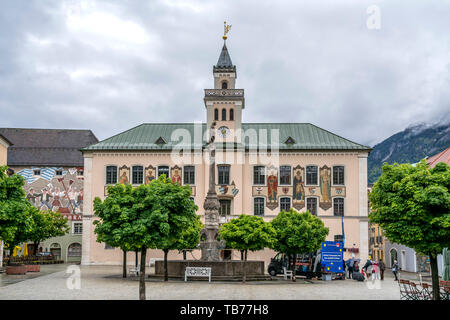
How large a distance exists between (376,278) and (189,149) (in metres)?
24.2

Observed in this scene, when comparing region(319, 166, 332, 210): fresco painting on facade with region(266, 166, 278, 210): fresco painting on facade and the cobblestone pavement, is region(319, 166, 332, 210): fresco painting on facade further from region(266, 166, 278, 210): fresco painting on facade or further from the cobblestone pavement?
the cobblestone pavement

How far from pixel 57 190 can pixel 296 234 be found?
38.6 meters

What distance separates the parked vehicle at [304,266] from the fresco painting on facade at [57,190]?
1294 inches

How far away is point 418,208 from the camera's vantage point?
55.2ft

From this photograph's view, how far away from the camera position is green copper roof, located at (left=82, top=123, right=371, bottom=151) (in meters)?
51.8

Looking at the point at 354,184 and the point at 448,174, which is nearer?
the point at 448,174

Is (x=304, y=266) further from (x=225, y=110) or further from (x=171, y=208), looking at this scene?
(x=225, y=110)

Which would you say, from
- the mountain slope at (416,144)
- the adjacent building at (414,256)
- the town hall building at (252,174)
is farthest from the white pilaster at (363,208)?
the mountain slope at (416,144)

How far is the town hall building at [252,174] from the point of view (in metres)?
50.0

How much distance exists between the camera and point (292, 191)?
50531 mm

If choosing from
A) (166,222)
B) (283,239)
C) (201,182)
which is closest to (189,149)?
(201,182)

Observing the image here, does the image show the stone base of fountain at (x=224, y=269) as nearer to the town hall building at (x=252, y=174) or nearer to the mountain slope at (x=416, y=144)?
the town hall building at (x=252, y=174)

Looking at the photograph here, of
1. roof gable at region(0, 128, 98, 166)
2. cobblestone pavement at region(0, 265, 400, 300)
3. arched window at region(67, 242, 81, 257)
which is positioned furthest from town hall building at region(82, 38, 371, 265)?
cobblestone pavement at region(0, 265, 400, 300)
